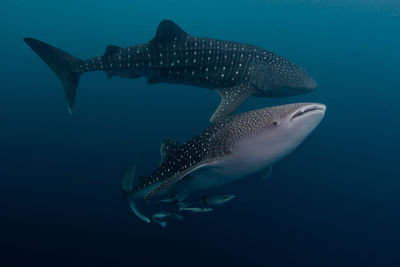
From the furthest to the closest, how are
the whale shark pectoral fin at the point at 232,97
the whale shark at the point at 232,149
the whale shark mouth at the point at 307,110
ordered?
the whale shark pectoral fin at the point at 232,97
the whale shark at the point at 232,149
the whale shark mouth at the point at 307,110

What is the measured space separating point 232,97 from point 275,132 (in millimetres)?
2978

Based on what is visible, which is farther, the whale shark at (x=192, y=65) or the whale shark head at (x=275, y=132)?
the whale shark at (x=192, y=65)

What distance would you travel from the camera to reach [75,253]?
18.4 ft

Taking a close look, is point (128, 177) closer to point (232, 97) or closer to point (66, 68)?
point (232, 97)

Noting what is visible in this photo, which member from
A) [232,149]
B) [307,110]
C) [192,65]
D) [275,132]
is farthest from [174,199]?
[192,65]

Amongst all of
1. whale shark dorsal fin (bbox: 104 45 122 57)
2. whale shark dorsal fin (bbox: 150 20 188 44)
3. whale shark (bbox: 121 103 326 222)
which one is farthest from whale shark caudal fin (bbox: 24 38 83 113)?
whale shark (bbox: 121 103 326 222)

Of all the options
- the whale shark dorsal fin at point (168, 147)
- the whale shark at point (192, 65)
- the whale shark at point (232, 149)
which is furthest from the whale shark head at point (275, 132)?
the whale shark at point (192, 65)

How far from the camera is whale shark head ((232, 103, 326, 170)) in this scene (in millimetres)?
2160

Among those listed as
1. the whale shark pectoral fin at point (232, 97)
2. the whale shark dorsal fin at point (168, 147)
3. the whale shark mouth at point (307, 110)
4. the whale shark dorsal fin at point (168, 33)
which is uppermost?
the whale shark dorsal fin at point (168, 33)

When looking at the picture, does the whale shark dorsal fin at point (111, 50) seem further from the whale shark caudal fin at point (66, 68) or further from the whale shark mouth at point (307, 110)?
the whale shark mouth at point (307, 110)

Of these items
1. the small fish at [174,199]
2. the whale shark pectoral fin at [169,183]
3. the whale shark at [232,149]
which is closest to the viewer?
the whale shark at [232,149]

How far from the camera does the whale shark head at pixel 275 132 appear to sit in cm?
216

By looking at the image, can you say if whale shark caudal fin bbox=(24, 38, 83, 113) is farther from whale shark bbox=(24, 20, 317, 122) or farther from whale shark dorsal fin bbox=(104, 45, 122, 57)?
whale shark dorsal fin bbox=(104, 45, 122, 57)

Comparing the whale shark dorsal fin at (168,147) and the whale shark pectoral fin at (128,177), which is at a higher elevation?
the whale shark dorsal fin at (168,147)
